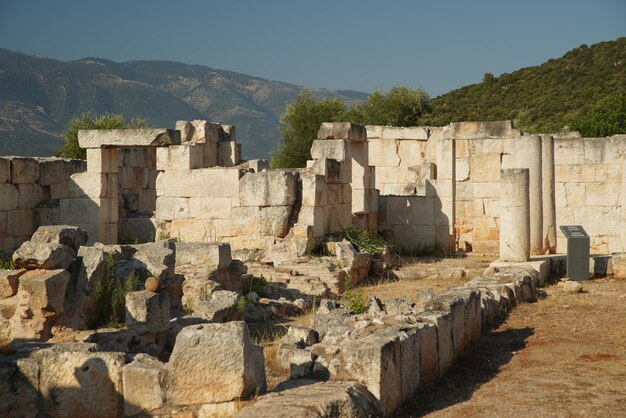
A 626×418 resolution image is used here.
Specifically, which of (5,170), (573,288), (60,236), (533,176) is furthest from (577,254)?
(5,170)

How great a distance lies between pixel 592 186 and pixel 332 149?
5.81 metres

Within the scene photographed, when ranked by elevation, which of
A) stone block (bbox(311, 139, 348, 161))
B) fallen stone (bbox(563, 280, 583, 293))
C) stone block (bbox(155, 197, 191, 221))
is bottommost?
fallen stone (bbox(563, 280, 583, 293))

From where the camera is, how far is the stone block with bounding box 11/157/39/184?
17.3m

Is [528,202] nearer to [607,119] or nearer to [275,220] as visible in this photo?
[275,220]

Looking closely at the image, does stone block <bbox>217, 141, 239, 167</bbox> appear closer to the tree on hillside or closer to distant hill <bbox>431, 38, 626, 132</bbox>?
the tree on hillside

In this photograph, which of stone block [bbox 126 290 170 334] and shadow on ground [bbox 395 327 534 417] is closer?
shadow on ground [bbox 395 327 534 417]

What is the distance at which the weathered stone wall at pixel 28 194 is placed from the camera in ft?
55.7

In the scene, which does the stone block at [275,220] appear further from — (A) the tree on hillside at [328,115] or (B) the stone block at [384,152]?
(A) the tree on hillside at [328,115]

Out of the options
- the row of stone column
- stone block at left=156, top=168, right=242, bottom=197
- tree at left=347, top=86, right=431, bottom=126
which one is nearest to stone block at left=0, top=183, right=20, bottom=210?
stone block at left=156, top=168, right=242, bottom=197

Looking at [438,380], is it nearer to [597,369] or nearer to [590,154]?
[597,369]

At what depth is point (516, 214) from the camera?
1556 cm

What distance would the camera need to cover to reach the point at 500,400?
7.16 m

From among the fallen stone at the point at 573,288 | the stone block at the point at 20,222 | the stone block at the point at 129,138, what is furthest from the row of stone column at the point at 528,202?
the stone block at the point at 20,222

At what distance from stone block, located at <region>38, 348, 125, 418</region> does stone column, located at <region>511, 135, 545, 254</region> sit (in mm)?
11994
